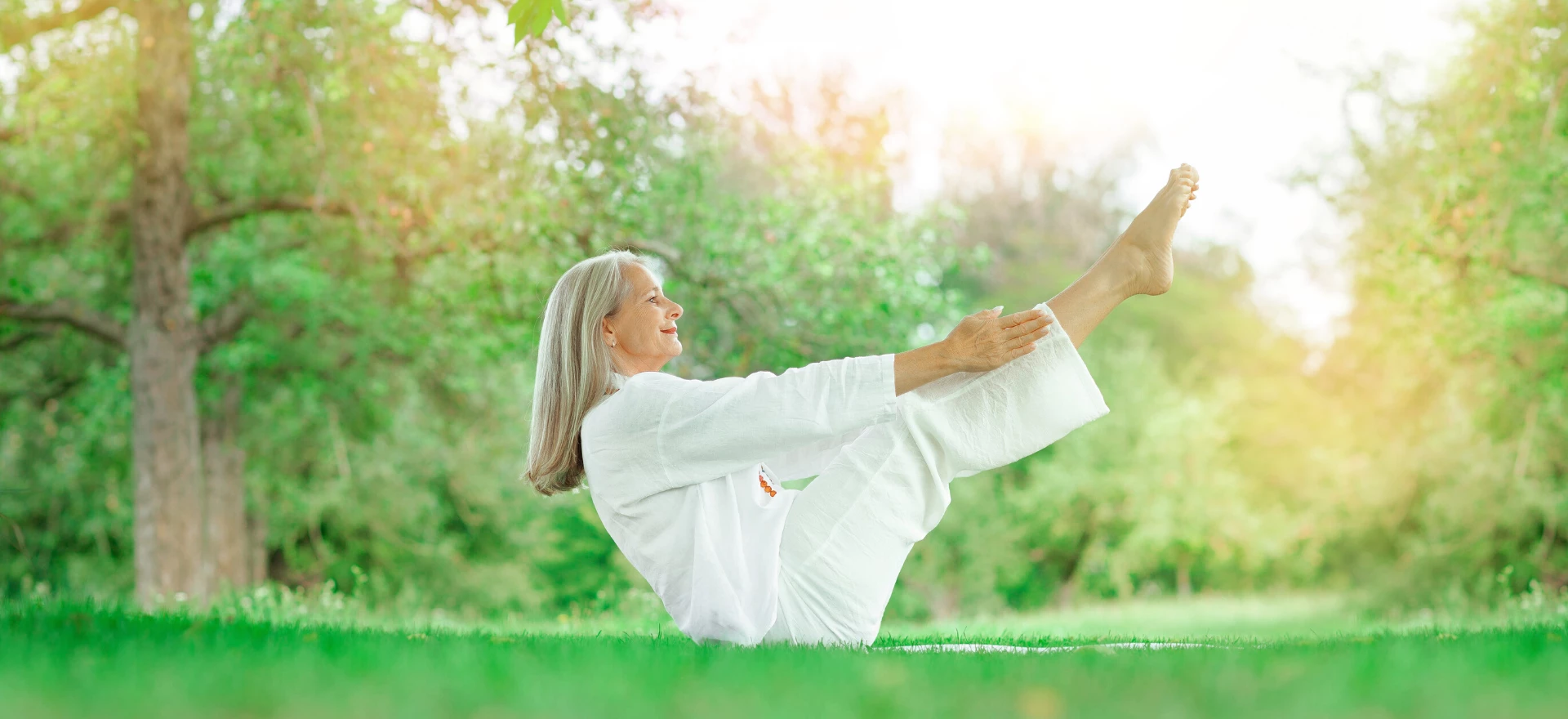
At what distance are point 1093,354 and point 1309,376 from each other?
18.0 feet

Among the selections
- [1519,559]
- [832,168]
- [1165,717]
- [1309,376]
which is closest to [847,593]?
[1165,717]

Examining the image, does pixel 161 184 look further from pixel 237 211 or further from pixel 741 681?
pixel 741 681

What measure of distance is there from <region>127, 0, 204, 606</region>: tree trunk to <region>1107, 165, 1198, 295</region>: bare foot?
8.37 meters

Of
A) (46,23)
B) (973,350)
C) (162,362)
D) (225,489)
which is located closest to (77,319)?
(162,362)

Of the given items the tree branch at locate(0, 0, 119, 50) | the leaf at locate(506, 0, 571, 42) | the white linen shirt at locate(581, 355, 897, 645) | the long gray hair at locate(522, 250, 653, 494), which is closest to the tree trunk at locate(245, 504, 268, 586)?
the tree branch at locate(0, 0, 119, 50)

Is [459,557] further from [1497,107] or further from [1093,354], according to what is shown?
[1497,107]

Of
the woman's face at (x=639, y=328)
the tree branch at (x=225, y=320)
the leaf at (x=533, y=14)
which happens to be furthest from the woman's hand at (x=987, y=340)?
the tree branch at (x=225, y=320)

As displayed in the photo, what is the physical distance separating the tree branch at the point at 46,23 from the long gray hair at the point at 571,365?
24.2ft

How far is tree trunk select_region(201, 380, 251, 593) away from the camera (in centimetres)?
1398

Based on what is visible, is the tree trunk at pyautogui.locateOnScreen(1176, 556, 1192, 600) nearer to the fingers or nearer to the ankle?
the ankle

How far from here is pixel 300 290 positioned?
10.9 meters

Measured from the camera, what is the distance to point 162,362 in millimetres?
9945

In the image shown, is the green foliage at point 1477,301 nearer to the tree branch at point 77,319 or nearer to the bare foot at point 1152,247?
the bare foot at point 1152,247

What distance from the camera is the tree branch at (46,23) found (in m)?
9.02
